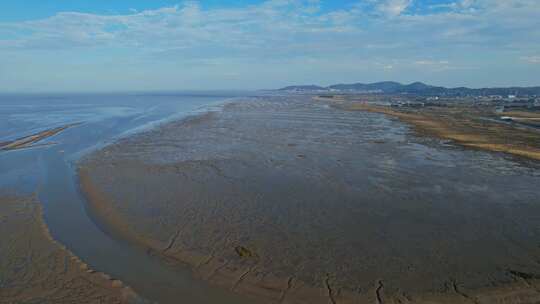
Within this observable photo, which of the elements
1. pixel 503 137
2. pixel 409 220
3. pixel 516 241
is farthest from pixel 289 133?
pixel 516 241

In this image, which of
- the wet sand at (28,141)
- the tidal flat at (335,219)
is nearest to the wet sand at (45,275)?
the tidal flat at (335,219)

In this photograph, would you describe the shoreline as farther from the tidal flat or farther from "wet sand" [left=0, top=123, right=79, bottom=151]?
"wet sand" [left=0, top=123, right=79, bottom=151]

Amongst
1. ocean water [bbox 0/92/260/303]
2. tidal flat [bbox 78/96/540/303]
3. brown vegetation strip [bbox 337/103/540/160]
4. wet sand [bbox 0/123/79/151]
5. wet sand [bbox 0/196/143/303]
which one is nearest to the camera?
wet sand [bbox 0/196/143/303]

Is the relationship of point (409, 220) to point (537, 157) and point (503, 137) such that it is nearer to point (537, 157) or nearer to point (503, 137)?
point (537, 157)

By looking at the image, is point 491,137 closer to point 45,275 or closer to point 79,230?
point 79,230

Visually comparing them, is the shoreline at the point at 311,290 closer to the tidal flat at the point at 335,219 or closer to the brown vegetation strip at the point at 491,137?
the tidal flat at the point at 335,219

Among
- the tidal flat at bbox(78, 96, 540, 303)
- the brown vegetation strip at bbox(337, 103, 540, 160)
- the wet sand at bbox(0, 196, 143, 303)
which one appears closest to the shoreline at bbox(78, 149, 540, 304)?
the tidal flat at bbox(78, 96, 540, 303)
